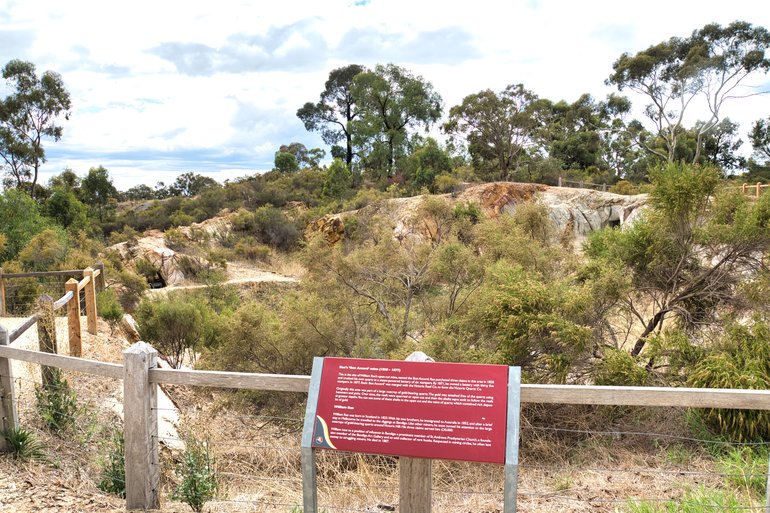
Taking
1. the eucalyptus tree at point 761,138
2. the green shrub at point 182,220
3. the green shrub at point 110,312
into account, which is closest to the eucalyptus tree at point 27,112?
the green shrub at point 182,220

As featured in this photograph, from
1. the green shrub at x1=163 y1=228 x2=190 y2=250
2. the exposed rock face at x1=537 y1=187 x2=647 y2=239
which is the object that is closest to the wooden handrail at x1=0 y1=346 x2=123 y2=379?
the exposed rock face at x1=537 y1=187 x2=647 y2=239

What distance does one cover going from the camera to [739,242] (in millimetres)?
8641

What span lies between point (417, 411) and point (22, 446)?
13.1 ft

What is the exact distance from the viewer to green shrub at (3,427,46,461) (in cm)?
520

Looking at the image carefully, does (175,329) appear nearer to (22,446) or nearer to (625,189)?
(22,446)

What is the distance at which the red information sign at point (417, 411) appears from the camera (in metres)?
3.16

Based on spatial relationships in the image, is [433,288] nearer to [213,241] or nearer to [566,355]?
[566,355]

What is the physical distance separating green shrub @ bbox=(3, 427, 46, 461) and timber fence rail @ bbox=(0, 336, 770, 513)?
0.64 feet

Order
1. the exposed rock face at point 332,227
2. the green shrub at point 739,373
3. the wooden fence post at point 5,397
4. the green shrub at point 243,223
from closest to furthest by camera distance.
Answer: the wooden fence post at point 5,397 < the green shrub at point 739,373 < the exposed rock face at point 332,227 < the green shrub at point 243,223

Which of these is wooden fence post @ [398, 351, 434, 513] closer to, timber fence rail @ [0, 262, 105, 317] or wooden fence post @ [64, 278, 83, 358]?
wooden fence post @ [64, 278, 83, 358]

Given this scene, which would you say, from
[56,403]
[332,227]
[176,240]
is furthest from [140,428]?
[176,240]

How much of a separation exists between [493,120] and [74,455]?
110ft

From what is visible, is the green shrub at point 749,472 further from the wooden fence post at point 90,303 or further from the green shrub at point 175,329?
the wooden fence post at point 90,303

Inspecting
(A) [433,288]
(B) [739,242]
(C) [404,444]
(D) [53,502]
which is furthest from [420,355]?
(A) [433,288]
